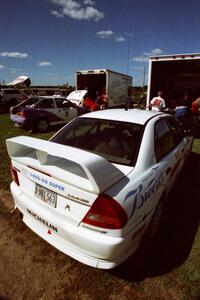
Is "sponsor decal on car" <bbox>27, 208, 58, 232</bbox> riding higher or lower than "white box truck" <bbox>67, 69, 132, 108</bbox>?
lower

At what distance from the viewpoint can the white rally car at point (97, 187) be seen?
1810 mm

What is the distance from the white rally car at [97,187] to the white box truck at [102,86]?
10213 mm

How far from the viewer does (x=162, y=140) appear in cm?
295

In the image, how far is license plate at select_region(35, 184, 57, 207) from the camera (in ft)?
6.82

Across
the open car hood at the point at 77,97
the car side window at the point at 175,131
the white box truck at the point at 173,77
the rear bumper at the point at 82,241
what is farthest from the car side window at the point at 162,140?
the open car hood at the point at 77,97

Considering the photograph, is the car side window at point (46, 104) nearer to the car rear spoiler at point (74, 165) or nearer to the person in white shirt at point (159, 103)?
the person in white shirt at point (159, 103)

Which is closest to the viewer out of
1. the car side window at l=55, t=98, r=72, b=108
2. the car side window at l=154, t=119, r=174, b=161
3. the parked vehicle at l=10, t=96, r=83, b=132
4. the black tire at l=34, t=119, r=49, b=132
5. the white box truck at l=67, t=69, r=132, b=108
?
the car side window at l=154, t=119, r=174, b=161

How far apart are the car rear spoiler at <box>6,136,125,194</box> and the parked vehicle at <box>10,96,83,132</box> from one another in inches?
292

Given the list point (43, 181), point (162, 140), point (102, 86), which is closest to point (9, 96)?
point (102, 86)

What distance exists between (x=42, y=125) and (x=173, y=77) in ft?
27.6

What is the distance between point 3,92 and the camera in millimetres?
20766

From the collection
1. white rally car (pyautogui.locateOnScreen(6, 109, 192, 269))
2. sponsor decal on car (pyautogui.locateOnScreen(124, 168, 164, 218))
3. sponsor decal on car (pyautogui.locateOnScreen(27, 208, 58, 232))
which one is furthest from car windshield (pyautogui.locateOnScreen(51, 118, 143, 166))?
sponsor decal on car (pyautogui.locateOnScreen(27, 208, 58, 232))

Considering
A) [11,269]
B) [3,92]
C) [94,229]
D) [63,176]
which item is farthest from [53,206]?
[3,92]

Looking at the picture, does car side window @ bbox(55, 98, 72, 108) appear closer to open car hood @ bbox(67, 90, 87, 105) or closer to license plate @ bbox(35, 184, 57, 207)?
open car hood @ bbox(67, 90, 87, 105)
